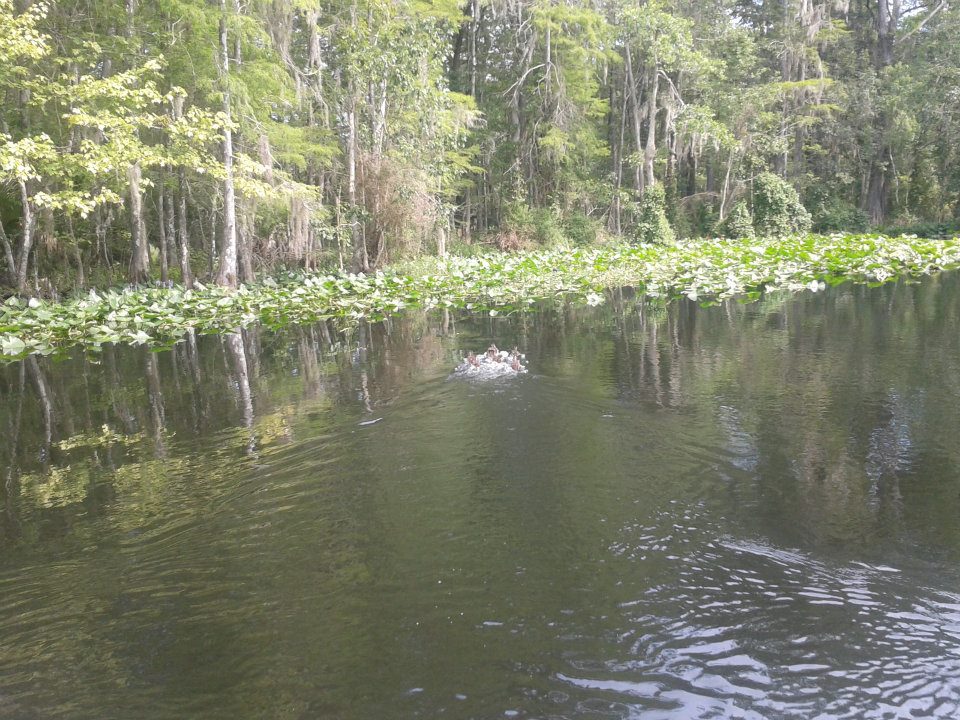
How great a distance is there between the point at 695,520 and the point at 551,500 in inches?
25.7

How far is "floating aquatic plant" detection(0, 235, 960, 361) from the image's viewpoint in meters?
10.4

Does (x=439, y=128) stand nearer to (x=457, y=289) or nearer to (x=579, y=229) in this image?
(x=457, y=289)

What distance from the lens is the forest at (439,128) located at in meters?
13.2

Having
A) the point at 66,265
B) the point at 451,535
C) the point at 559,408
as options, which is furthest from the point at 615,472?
the point at 66,265

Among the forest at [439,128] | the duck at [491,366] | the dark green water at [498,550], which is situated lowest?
the dark green water at [498,550]

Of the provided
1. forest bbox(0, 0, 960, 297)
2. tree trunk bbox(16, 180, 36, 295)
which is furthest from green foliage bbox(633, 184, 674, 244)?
tree trunk bbox(16, 180, 36, 295)

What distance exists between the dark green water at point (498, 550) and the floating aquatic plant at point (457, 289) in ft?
17.2

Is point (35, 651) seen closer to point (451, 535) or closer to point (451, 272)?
point (451, 535)

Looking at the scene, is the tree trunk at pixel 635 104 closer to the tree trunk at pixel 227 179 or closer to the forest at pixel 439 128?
the forest at pixel 439 128

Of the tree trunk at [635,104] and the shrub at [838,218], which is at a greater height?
the tree trunk at [635,104]

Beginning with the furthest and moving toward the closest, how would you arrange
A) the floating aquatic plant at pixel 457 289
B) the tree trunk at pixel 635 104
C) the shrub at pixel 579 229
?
1. the shrub at pixel 579 229
2. the tree trunk at pixel 635 104
3. the floating aquatic plant at pixel 457 289

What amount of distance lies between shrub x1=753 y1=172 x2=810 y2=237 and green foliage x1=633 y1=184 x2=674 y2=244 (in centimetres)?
327

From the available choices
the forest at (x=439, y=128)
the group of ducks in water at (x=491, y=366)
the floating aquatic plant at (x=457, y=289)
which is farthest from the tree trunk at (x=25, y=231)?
the group of ducks in water at (x=491, y=366)

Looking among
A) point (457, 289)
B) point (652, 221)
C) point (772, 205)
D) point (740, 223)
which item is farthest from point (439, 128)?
point (772, 205)
